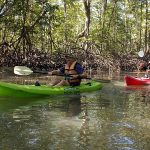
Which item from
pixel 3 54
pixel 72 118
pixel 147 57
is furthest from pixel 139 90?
pixel 147 57

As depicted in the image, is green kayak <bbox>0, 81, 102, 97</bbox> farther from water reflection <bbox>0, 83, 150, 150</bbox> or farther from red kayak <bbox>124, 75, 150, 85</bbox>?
red kayak <bbox>124, 75, 150, 85</bbox>

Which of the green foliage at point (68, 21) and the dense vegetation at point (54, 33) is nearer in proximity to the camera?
the dense vegetation at point (54, 33)

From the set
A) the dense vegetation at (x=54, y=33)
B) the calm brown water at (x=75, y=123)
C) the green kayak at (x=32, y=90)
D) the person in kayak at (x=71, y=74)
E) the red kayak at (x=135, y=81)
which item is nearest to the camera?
the calm brown water at (x=75, y=123)

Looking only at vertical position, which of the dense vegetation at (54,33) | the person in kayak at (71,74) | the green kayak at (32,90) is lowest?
the green kayak at (32,90)

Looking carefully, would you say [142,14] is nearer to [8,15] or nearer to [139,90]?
[8,15]

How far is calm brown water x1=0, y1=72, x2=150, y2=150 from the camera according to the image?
5.10m

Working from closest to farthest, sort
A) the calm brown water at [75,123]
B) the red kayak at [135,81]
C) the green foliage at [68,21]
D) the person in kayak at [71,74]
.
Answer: the calm brown water at [75,123] < the person in kayak at [71,74] < the red kayak at [135,81] < the green foliage at [68,21]

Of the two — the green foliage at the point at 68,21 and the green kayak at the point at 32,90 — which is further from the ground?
the green foliage at the point at 68,21

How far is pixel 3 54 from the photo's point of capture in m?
16.2

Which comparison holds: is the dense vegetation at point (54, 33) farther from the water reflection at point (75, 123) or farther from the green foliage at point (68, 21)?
the water reflection at point (75, 123)

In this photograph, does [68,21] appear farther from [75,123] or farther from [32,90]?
[75,123]

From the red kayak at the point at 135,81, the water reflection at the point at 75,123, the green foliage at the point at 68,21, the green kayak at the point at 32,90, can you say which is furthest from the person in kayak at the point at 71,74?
the green foliage at the point at 68,21

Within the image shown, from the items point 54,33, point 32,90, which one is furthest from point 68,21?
point 32,90

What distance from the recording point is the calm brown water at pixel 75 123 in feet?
16.7
